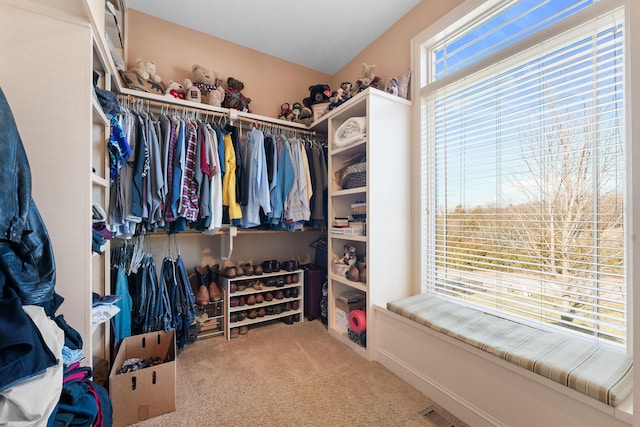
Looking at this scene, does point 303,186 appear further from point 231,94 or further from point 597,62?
point 597,62

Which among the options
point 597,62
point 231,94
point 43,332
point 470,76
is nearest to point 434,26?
point 470,76

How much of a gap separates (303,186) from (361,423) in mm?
1688

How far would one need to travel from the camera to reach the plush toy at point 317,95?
269 centimetres

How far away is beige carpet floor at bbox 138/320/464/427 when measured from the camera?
133cm

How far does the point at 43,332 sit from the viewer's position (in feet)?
2.54

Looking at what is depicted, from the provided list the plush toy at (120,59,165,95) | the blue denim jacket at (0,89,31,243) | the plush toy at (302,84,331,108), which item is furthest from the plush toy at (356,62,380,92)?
the blue denim jacket at (0,89,31,243)

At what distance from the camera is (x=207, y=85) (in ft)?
7.55

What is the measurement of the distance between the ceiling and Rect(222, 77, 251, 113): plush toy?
0.45 meters

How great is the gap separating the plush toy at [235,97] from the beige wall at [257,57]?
211 mm

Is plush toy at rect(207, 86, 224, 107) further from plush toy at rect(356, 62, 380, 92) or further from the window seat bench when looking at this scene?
the window seat bench

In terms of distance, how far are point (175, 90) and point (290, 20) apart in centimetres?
114

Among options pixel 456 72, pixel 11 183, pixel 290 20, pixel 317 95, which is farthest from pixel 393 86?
pixel 11 183

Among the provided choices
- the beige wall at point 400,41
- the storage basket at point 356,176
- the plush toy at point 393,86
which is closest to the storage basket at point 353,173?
the storage basket at point 356,176

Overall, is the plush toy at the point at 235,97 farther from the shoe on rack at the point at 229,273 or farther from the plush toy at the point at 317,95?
the shoe on rack at the point at 229,273
